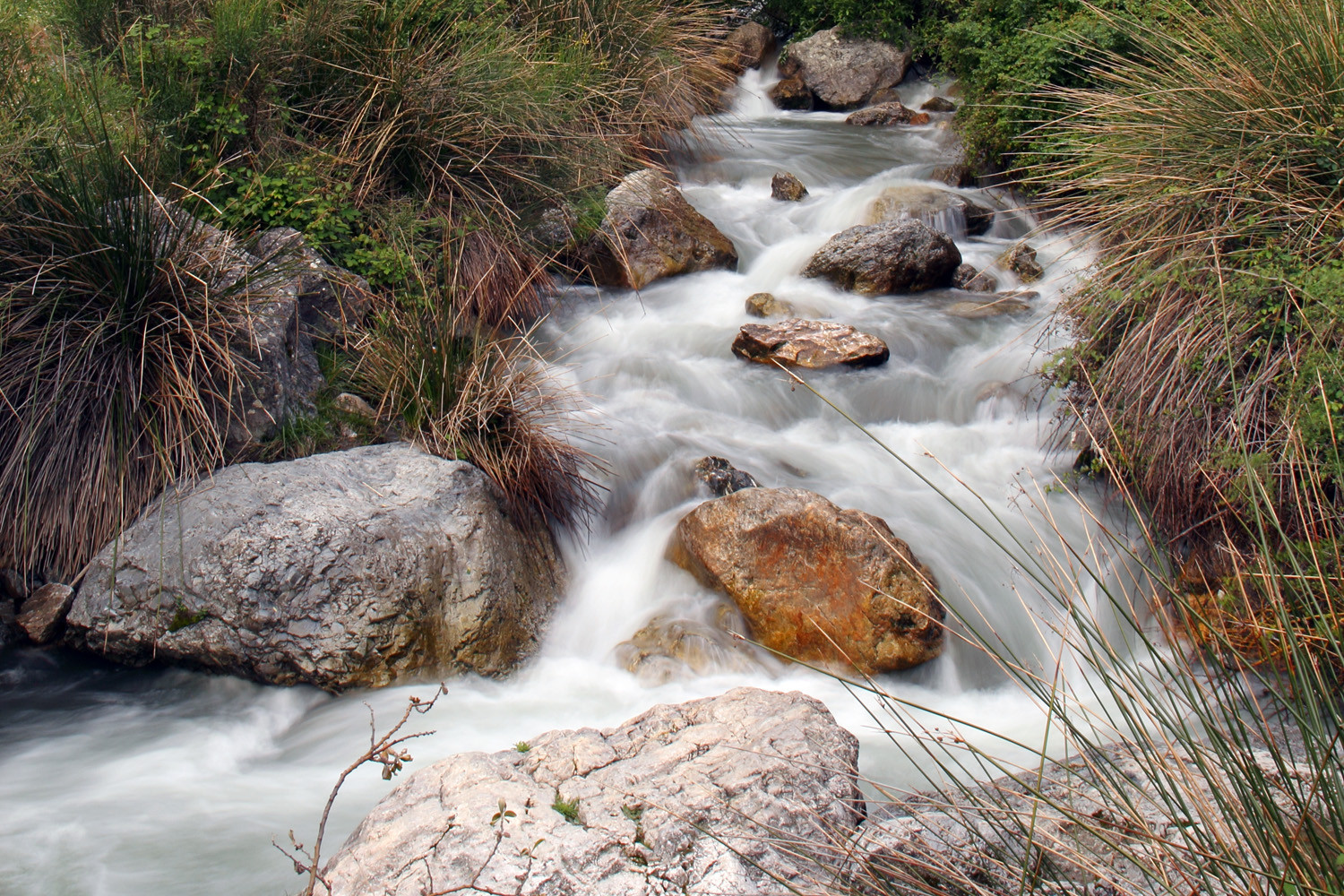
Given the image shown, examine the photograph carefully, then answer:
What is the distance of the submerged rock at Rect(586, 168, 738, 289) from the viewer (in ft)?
24.0

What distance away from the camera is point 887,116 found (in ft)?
40.3

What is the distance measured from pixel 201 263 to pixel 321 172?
5.33 feet

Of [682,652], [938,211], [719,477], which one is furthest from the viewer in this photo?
[938,211]

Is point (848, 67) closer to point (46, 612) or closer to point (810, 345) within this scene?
point (810, 345)

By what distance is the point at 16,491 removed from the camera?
13.7 feet

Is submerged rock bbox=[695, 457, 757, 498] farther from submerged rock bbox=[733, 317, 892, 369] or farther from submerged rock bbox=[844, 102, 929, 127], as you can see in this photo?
submerged rock bbox=[844, 102, 929, 127]

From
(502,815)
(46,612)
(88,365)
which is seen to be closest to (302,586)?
(46,612)

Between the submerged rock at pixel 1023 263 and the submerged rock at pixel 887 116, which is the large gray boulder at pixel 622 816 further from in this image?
the submerged rock at pixel 887 116

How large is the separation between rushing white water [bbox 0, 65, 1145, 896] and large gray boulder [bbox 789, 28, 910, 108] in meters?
5.75

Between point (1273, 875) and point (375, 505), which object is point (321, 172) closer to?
point (375, 505)

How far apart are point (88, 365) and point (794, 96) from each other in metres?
11.3

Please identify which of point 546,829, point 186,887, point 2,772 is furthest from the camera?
point 2,772

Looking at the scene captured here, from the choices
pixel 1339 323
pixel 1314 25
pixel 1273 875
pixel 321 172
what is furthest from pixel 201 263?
pixel 1314 25

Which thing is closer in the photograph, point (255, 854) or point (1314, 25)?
point (255, 854)
